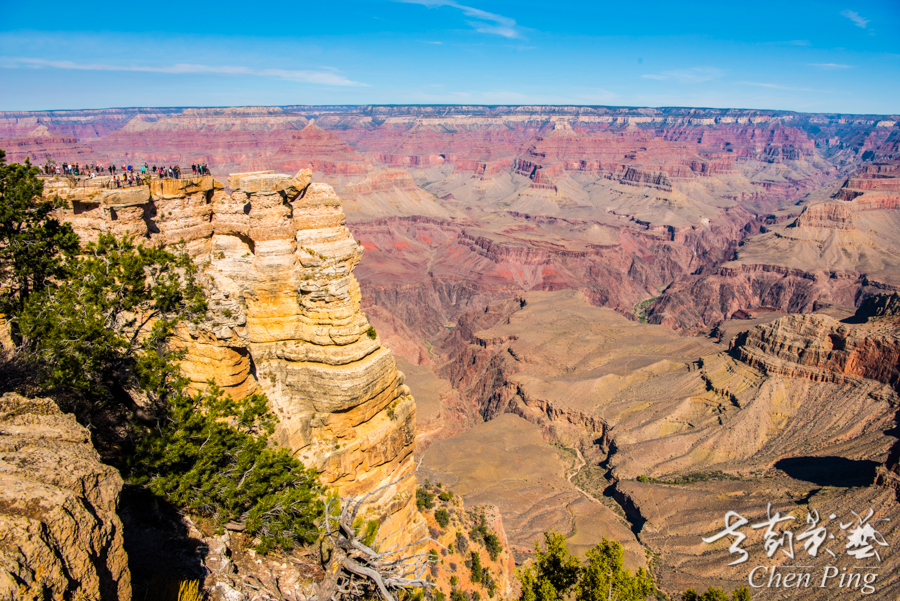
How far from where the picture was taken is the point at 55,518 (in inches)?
278

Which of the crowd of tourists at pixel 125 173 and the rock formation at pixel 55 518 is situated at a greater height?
the crowd of tourists at pixel 125 173

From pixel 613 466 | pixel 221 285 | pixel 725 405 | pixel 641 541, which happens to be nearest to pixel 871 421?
pixel 725 405

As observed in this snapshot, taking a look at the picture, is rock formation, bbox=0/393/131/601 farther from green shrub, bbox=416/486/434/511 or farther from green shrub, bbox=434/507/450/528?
green shrub, bbox=434/507/450/528

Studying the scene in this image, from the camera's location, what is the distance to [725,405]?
62312mm

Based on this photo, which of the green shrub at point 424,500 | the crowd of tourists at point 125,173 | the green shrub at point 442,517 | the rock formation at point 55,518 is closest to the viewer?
the rock formation at point 55,518

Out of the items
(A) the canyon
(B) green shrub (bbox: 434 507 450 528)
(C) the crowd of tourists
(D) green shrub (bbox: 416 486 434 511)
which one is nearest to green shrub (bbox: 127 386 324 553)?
(A) the canyon

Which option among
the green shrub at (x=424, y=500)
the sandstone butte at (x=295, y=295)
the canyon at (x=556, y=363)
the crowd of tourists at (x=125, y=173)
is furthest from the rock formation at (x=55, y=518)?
the green shrub at (x=424, y=500)

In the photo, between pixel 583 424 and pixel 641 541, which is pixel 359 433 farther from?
pixel 583 424

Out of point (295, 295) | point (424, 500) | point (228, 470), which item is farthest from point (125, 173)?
point (424, 500)

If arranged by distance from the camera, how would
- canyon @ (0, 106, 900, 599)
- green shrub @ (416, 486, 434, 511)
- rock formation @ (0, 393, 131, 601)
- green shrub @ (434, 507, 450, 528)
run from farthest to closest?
green shrub @ (416, 486, 434, 511)
green shrub @ (434, 507, 450, 528)
canyon @ (0, 106, 900, 599)
rock formation @ (0, 393, 131, 601)

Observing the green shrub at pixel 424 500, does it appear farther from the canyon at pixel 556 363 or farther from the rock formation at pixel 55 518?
the rock formation at pixel 55 518

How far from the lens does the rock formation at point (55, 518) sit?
20.6ft

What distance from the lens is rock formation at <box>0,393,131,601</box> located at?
6.29m

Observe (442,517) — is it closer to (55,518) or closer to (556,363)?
(55,518)
